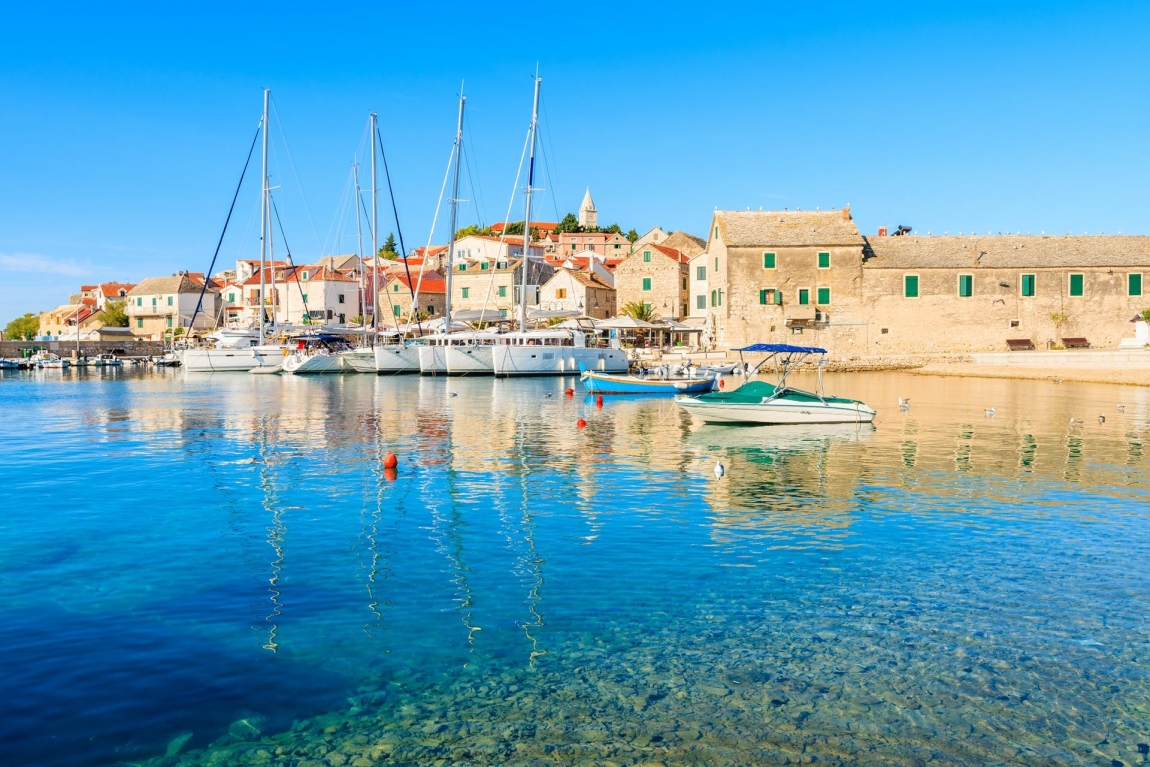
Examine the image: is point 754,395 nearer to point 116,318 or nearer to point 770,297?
point 770,297

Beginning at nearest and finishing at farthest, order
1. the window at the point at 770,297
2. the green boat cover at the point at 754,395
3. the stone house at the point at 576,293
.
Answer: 1. the green boat cover at the point at 754,395
2. the window at the point at 770,297
3. the stone house at the point at 576,293

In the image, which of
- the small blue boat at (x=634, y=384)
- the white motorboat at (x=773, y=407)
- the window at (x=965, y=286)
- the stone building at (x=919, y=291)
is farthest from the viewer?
the window at (x=965, y=286)

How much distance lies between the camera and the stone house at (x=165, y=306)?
10469 centimetres

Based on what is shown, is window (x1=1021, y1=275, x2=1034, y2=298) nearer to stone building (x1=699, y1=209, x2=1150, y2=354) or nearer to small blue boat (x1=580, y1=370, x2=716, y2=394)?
stone building (x1=699, y1=209, x2=1150, y2=354)

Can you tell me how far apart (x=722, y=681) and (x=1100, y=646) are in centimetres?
375

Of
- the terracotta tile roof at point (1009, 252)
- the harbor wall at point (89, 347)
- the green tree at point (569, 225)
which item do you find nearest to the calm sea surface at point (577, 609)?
the terracotta tile roof at point (1009, 252)

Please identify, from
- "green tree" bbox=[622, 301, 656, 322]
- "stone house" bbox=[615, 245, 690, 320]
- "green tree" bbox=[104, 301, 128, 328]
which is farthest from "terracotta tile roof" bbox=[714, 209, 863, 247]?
"green tree" bbox=[104, 301, 128, 328]

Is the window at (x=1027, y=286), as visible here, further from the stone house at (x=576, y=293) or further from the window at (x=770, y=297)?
the stone house at (x=576, y=293)

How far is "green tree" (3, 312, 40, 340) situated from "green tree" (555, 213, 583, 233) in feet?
254

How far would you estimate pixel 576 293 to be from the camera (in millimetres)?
81938

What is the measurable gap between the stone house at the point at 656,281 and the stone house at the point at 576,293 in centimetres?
264

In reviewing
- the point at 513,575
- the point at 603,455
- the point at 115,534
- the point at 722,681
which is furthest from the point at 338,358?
the point at 722,681

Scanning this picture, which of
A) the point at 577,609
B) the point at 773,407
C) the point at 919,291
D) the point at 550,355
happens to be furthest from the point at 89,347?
the point at 577,609

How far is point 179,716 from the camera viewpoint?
7.05m
